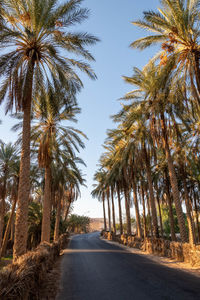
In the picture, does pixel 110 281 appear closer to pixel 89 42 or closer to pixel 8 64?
pixel 8 64

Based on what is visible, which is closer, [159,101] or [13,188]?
[159,101]

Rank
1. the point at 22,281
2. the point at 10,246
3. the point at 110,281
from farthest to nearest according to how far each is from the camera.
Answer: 1. the point at 10,246
2. the point at 110,281
3. the point at 22,281

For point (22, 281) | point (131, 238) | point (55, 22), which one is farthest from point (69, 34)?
point (131, 238)

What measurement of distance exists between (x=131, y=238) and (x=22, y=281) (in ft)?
70.2

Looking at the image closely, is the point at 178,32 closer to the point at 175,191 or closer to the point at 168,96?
the point at 168,96

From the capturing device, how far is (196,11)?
11.6 meters

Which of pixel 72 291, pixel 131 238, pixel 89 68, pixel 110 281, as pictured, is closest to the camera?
pixel 72 291

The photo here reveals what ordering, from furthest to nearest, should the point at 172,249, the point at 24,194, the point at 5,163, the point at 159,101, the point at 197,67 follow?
the point at 5,163 → the point at 159,101 → the point at 172,249 → the point at 197,67 → the point at 24,194

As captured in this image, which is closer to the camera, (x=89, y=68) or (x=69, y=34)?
(x=69, y=34)

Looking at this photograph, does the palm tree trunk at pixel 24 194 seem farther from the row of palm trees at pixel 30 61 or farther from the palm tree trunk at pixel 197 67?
the palm tree trunk at pixel 197 67

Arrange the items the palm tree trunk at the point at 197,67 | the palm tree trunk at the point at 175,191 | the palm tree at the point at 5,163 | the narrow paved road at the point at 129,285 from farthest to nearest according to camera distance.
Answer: the palm tree at the point at 5,163 < the palm tree trunk at the point at 175,191 < the palm tree trunk at the point at 197,67 < the narrow paved road at the point at 129,285

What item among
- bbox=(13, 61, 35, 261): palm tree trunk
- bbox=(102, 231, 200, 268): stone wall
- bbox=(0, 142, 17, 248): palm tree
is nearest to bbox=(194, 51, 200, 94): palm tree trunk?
bbox=(13, 61, 35, 261): palm tree trunk

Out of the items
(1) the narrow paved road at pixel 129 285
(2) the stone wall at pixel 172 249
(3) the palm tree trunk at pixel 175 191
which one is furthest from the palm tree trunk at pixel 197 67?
(1) the narrow paved road at pixel 129 285

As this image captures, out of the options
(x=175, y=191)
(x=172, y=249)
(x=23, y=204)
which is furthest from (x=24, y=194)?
(x=175, y=191)
